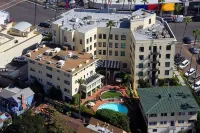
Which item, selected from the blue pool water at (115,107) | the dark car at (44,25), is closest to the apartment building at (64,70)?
the blue pool water at (115,107)

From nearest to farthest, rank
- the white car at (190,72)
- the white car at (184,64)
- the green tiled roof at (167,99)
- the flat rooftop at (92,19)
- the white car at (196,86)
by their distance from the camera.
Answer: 1. the green tiled roof at (167,99)
2. the flat rooftop at (92,19)
3. the white car at (196,86)
4. the white car at (190,72)
5. the white car at (184,64)

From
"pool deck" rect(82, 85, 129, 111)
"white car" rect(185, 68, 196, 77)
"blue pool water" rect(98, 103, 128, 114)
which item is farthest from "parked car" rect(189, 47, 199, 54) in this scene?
"blue pool water" rect(98, 103, 128, 114)

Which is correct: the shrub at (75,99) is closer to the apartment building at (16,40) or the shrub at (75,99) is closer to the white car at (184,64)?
the apartment building at (16,40)

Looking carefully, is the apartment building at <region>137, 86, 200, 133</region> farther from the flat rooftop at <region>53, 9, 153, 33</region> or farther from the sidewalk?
the flat rooftop at <region>53, 9, 153, 33</region>

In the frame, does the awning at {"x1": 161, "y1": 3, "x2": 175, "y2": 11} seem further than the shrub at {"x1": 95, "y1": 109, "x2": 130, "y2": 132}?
Yes

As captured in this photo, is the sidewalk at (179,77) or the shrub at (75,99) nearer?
the shrub at (75,99)

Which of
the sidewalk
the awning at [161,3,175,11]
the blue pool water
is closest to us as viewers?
the blue pool water
